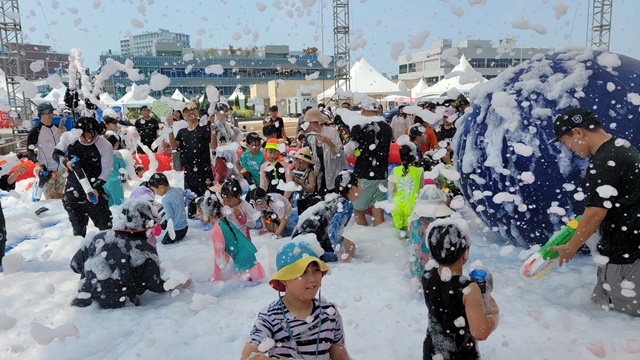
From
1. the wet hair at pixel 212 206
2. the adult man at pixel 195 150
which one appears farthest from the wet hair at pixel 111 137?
the wet hair at pixel 212 206

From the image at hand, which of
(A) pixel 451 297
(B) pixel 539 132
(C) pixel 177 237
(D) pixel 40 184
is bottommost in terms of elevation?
(C) pixel 177 237

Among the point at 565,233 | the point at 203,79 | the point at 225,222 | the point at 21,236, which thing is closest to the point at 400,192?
the point at 225,222

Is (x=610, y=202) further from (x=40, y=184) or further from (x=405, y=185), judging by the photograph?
(x=40, y=184)

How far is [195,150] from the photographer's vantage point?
664cm

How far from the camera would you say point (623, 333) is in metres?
3.28

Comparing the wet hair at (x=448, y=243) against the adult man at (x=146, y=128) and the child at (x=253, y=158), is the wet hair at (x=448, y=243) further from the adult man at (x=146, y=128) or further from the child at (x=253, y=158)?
the adult man at (x=146, y=128)

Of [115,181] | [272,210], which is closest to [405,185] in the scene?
[272,210]

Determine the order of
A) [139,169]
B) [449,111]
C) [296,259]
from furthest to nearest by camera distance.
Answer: [139,169]
[449,111]
[296,259]

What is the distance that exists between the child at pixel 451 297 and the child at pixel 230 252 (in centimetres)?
230

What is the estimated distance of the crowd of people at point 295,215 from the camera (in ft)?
7.55

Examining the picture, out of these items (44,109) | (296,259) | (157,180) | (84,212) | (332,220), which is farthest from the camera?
(44,109)

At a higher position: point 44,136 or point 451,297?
point 44,136

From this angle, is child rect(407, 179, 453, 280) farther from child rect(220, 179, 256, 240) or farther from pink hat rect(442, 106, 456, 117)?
pink hat rect(442, 106, 456, 117)

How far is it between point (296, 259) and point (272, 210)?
13.2ft
